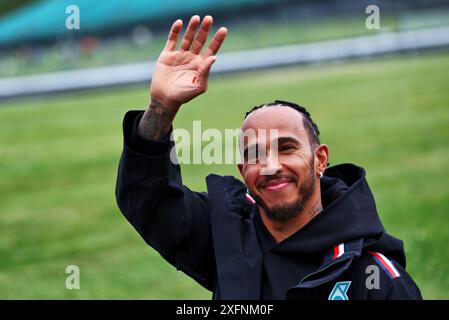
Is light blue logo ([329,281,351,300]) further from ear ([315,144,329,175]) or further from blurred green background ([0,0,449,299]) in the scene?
blurred green background ([0,0,449,299])

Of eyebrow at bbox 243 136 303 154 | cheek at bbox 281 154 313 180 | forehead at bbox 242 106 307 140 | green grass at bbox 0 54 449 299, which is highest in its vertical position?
forehead at bbox 242 106 307 140

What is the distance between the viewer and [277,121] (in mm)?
3688

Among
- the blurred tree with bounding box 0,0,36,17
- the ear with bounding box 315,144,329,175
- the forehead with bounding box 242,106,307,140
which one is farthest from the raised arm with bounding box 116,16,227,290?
the blurred tree with bounding box 0,0,36,17

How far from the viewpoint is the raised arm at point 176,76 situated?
3.67 meters

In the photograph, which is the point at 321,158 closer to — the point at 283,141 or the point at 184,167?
→ the point at 283,141

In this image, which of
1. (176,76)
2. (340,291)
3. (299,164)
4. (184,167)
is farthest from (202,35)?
(184,167)

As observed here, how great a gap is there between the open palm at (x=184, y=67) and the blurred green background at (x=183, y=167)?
492cm

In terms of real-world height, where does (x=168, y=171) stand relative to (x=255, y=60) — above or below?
above

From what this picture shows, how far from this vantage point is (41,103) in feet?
80.2

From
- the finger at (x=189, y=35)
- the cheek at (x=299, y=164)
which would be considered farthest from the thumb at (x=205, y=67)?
the cheek at (x=299, y=164)

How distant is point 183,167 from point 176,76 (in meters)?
11.2

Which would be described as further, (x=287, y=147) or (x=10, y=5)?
(x=10, y=5)

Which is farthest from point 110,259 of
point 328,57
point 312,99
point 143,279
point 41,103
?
point 328,57

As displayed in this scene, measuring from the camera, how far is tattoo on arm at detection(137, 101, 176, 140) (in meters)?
3.67
